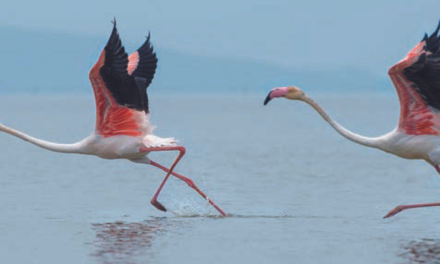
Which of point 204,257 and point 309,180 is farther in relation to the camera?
point 309,180

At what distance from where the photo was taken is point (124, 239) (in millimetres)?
16531

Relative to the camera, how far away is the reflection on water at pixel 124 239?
49.8ft

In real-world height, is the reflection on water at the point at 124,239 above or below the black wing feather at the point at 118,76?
below

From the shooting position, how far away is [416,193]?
84.6 ft

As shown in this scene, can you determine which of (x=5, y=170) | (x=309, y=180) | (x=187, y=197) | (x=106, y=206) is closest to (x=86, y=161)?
(x=5, y=170)

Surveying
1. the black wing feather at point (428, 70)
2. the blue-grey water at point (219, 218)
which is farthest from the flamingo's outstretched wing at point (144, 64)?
the black wing feather at point (428, 70)

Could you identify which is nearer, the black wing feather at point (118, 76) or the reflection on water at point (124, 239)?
the reflection on water at point (124, 239)

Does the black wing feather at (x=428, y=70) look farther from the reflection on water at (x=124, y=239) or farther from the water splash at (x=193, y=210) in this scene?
the reflection on water at (x=124, y=239)

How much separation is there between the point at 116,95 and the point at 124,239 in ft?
9.88

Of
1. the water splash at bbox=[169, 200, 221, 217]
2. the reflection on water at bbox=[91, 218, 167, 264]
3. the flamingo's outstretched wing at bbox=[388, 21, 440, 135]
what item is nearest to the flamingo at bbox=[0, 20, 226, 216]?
the water splash at bbox=[169, 200, 221, 217]

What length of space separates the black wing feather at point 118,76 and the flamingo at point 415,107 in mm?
2805

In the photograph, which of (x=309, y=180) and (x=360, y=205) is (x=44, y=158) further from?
(x=360, y=205)

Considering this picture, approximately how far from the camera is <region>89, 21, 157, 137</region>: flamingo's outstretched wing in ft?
57.5

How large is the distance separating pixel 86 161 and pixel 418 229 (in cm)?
2172
